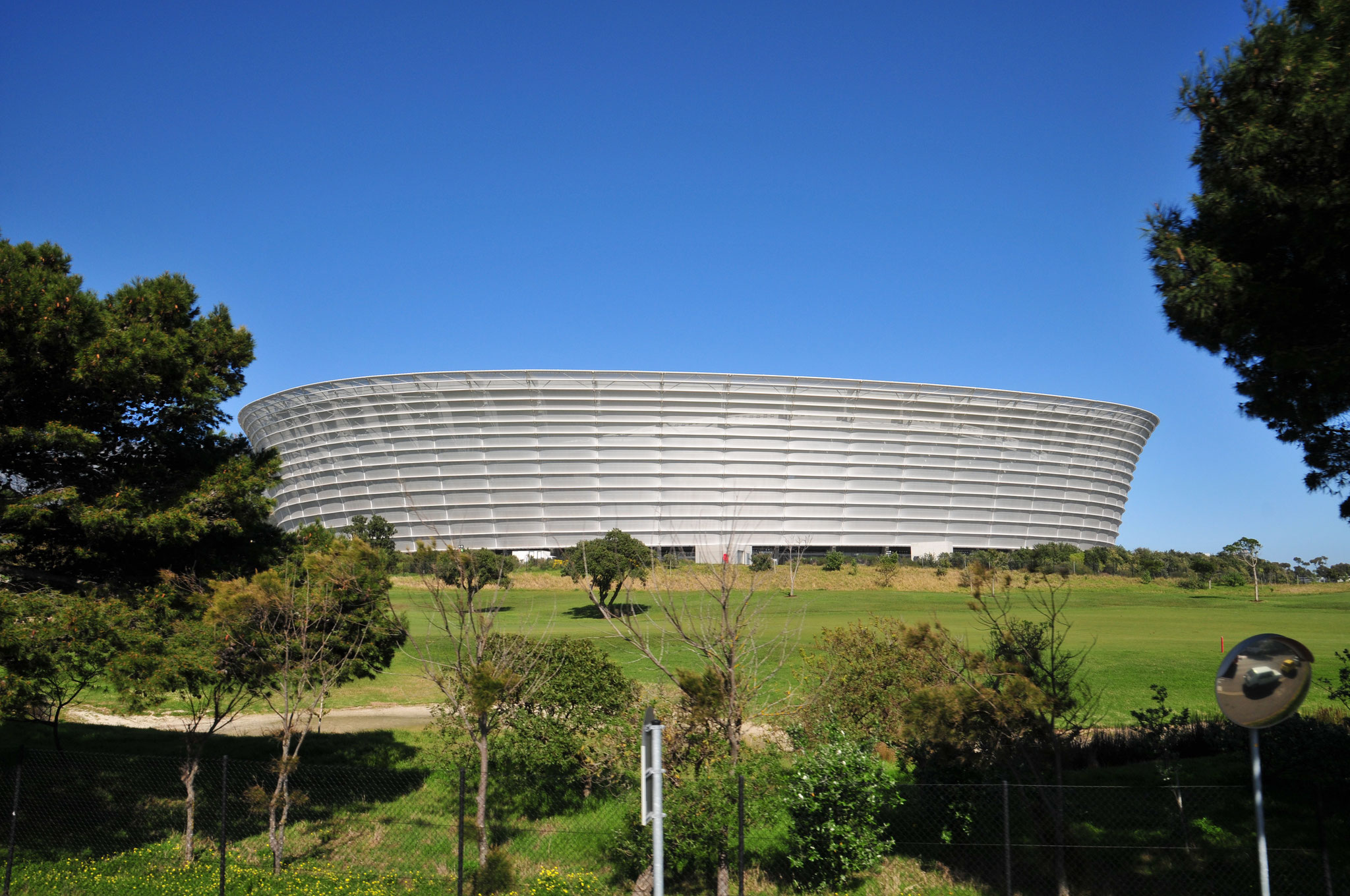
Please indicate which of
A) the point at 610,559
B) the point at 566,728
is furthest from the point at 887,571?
the point at 566,728

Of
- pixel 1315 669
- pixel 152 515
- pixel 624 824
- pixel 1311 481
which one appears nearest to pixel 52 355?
pixel 152 515

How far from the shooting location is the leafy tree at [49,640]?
30.8ft

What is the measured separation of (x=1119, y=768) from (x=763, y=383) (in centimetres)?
6466

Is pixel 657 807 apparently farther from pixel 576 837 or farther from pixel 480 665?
pixel 576 837

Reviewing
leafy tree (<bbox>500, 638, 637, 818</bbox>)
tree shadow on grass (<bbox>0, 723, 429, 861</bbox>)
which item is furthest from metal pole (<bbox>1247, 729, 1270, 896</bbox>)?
tree shadow on grass (<bbox>0, 723, 429, 861</bbox>)

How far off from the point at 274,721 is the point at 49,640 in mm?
13171

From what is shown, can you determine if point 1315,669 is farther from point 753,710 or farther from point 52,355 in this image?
point 52,355

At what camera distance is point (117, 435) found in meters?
12.2

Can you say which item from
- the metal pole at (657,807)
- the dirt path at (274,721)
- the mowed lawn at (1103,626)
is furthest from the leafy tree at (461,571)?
the dirt path at (274,721)

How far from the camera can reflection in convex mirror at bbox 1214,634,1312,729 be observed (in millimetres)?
5535

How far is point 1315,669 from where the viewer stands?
66.4ft

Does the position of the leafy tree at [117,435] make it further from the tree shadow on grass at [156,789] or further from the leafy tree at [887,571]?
the leafy tree at [887,571]

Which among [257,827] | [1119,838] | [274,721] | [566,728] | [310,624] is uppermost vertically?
[310,624]

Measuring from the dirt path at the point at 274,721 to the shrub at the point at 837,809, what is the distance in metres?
12.2
